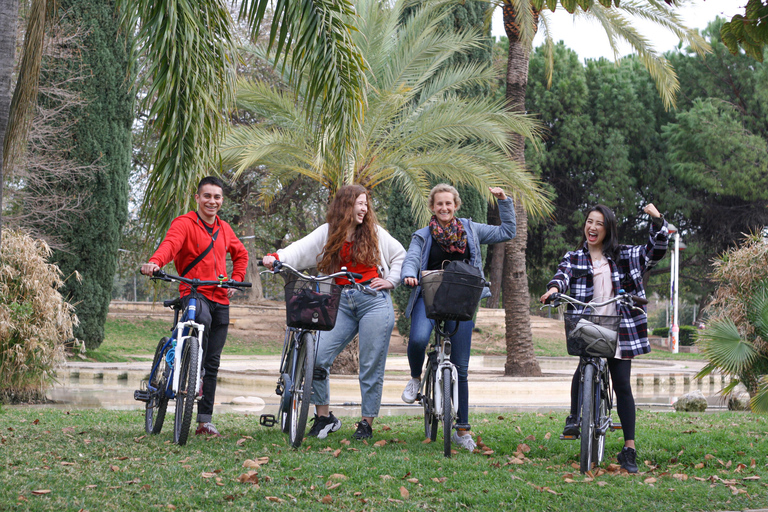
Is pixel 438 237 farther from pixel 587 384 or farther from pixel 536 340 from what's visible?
pixel 536 340

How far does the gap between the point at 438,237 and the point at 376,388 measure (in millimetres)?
1272

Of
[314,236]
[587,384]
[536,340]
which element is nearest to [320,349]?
[314,236]

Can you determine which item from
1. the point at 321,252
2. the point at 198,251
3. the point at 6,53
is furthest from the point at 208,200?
the point at 6,53

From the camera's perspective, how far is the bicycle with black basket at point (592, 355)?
467 centimetres

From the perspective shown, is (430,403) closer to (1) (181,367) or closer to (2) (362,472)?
(2) (362,472)

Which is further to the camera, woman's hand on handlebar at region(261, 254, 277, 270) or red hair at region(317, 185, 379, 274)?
red hair at region(317, 185, 379, 274)

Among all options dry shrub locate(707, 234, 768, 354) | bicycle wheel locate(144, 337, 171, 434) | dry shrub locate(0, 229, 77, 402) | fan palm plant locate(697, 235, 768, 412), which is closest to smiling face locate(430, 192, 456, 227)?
bicycle wheel locate(144, 337, 171, 434)

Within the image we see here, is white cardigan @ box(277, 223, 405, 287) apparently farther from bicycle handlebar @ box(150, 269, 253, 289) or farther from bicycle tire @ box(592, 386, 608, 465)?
bicycle tire @ box(592, 386, 608, 465)

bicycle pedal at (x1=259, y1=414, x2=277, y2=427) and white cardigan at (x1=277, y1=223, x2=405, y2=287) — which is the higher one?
white cardigan at (x1=277, y1=223, x2=405, y2=287)

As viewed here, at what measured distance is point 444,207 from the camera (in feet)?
18.4

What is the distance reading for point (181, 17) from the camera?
5672mm

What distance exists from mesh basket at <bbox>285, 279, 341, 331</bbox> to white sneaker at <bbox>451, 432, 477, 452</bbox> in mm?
1394

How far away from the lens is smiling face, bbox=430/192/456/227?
5.62m

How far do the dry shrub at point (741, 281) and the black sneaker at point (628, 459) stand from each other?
5583mm
